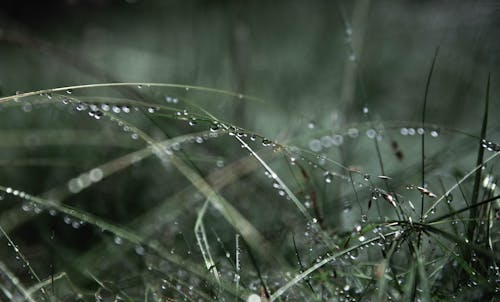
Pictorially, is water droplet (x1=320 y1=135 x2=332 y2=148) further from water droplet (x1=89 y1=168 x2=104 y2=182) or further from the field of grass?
water droplet (x1=89 y1=168 x2=104 y2=182)

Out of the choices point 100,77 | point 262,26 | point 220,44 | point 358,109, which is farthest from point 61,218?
point 262,26

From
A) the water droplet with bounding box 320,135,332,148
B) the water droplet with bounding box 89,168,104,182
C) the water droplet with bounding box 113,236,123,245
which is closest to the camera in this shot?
the water droplet with bounding box 113,236,123,245

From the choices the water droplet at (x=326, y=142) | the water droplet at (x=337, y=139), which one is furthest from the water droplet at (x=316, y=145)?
the water droplet at (x=337, y=139)

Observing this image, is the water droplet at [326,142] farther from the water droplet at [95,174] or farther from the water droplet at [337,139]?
the water droplet at [95,174]

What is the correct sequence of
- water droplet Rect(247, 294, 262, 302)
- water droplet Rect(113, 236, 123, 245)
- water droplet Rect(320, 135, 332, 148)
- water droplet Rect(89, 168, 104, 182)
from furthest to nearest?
water droplet Rect(320, 135, 332, 148), water droplet Rect(89, 168, 104, 182), water droplet Rect(113, 236, 123, 245), water droplet Rect(247, 294, 262, 302)

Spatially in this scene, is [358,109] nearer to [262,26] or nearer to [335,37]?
[335,37]

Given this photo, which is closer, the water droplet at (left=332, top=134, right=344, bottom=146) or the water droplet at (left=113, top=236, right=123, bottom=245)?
the water droplet at (left=113, top=236, right=123, bottom=245)

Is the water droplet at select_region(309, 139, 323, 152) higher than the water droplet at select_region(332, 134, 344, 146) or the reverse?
higher

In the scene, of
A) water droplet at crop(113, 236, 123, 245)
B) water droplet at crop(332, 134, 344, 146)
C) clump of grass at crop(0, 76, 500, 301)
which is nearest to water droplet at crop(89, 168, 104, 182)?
clump of grass at crop(0, 76, 500, 301)

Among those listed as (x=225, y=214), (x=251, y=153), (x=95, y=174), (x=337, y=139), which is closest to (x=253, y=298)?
(x=225, y=214)
